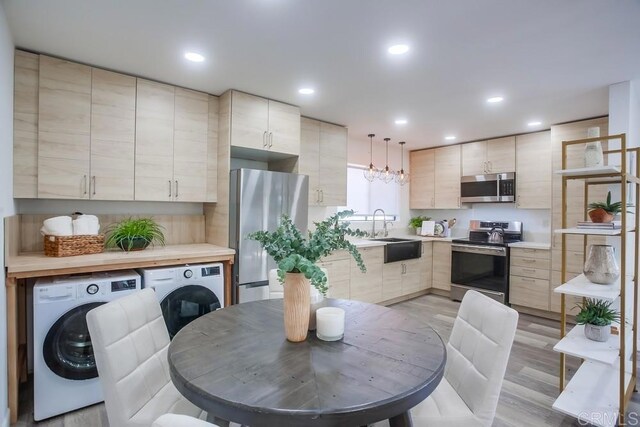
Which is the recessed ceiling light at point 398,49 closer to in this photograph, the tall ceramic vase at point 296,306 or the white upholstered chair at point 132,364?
the tall ceramic vase at point 296,306

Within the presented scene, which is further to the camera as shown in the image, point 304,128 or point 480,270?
point 480,270

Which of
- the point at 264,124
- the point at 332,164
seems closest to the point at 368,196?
the point at 332,164

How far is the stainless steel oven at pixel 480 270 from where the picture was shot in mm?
4406

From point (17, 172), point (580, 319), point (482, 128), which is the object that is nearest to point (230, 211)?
point (17, 172)

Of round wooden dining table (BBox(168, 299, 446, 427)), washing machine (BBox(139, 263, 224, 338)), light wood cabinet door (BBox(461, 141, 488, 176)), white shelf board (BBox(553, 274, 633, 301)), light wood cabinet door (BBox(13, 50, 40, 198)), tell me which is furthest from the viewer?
light wood cabinet door (BBox(461, 141, 488, 176))

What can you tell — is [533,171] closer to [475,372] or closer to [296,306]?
[475,372]

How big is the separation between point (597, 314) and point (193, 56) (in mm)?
3372

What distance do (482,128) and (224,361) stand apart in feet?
14.4

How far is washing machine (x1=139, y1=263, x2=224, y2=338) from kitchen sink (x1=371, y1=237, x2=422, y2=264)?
2387 millimetres

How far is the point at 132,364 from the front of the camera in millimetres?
1399

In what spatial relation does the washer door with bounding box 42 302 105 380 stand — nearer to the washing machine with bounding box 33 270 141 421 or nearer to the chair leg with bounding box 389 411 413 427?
the washing machine with bounding box 33 270 141 421

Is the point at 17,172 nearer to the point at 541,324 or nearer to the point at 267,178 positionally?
the point at 267,178

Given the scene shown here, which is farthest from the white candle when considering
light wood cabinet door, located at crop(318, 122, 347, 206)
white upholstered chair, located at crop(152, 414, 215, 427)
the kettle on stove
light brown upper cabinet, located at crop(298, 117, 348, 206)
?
the kettle on stove

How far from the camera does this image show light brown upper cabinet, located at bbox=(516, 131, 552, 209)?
4.28m
